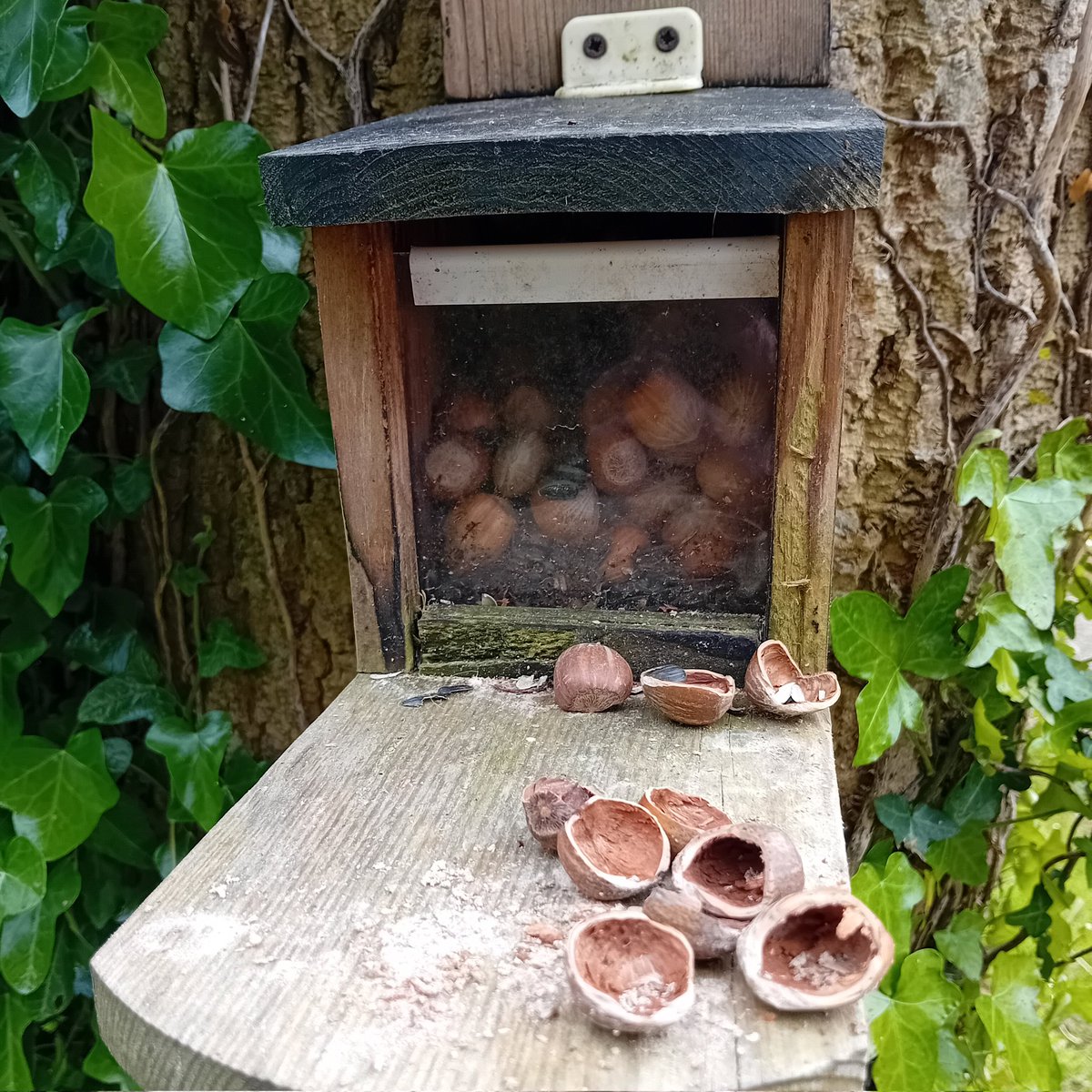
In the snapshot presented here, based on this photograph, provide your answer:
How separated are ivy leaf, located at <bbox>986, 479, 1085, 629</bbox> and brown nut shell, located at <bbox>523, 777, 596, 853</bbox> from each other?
1.67 feet

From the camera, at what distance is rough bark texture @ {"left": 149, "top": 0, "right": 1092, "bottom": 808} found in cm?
105

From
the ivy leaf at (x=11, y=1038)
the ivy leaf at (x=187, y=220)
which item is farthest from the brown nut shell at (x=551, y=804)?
the ivy leaf at (x=11, y=1038)

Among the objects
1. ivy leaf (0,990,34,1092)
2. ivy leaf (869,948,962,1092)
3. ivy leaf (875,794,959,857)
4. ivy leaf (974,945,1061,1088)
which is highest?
ivy leaf (875,794,959,857)

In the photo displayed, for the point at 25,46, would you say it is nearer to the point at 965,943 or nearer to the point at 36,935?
the point at 36,935

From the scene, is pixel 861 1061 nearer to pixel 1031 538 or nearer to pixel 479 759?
pixel 479 759

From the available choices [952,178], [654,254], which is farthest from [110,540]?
[952,178]

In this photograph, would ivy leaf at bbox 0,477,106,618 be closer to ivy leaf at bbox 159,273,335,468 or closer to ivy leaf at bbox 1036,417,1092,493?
ivy leaf at bbox 159,273,335,468

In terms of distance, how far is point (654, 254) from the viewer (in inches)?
33.3

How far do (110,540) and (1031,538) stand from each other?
1143 mm

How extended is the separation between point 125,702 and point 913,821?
99 centimetres

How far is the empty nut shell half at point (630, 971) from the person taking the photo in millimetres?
538

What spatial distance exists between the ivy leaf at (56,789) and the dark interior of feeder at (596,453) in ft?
1.74

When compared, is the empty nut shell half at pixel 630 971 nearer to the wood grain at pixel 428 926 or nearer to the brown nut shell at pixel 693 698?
the wood grain at pixel 428 926

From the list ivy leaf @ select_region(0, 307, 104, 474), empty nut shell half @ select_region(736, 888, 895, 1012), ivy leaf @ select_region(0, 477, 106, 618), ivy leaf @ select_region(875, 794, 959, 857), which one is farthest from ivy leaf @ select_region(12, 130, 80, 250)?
ivy leaf @ select_region(875, 794, 959, 857)
